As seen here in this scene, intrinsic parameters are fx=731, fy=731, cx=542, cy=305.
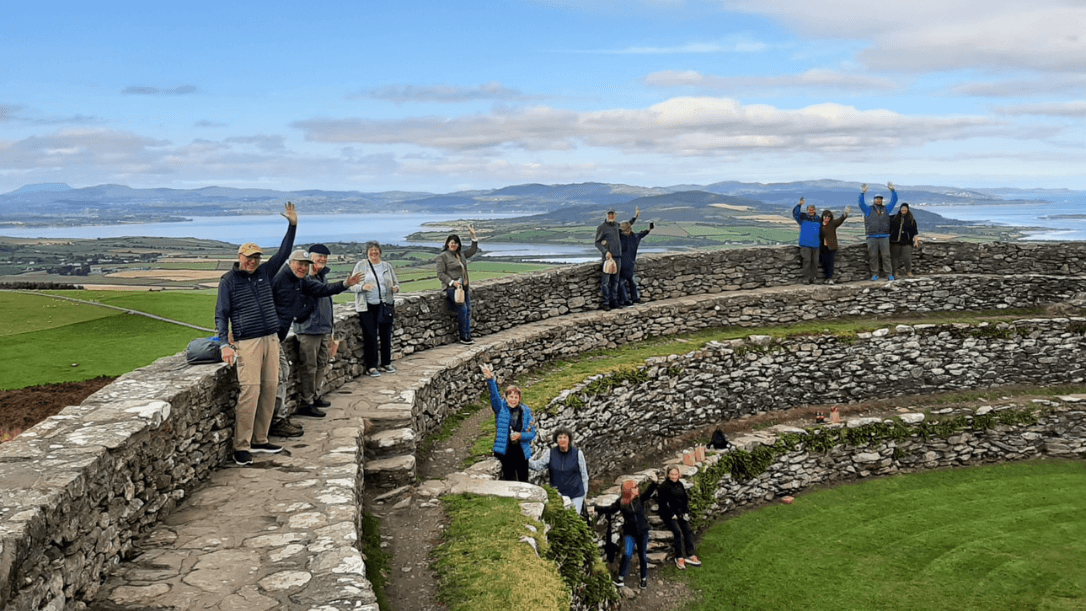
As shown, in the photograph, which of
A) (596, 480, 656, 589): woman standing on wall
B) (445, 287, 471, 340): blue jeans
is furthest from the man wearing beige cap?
(445, 287, 471, 340): blue jeans

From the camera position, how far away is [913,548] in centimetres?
1273

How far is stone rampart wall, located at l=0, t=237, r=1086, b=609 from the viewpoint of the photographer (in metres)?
4.83

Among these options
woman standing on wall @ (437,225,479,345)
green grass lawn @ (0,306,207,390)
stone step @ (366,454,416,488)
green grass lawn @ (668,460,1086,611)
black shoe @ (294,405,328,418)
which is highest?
woman standing on wall @ (437,225,479,345)

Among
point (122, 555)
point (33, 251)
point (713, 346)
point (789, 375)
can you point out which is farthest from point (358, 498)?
point (33, 251)

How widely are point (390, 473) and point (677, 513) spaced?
5932mm

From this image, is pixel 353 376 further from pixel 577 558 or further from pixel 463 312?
pixel 577 558

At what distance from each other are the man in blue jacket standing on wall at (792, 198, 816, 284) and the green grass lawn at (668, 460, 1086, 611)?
671 cm

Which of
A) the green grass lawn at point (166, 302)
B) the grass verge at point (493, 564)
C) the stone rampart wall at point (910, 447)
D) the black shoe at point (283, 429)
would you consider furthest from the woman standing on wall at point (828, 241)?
the black shoe at point (283, 429)

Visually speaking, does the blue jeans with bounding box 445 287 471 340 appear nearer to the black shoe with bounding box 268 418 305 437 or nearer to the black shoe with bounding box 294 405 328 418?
the black shoe with bounding box 294 405 328 418

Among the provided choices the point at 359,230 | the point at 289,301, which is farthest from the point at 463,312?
the point at 359,230

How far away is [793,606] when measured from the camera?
11047 millimetres

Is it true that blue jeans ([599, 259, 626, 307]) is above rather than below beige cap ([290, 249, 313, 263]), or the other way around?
below

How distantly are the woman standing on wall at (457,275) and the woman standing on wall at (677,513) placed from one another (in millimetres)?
4772

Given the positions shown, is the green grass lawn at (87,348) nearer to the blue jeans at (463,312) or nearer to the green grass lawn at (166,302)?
the green grass lawn at (166,302)
